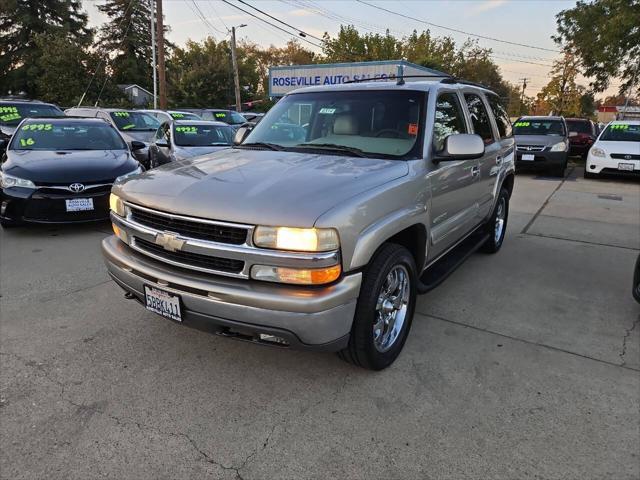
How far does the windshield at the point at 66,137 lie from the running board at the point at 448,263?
5538mm

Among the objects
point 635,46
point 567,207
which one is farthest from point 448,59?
point 567,207

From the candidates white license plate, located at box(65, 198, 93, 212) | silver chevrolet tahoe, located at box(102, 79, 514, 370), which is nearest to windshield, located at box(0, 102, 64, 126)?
white license plate, located at box(65, 198, 93, 212)

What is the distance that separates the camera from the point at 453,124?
→ 379 centimetres

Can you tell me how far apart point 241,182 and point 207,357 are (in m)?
1.28

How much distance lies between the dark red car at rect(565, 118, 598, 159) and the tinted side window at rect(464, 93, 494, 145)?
554 inches

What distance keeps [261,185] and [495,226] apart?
3.67 meters

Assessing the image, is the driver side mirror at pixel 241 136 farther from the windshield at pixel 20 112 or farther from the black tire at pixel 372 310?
the windshield at pixel 20 112

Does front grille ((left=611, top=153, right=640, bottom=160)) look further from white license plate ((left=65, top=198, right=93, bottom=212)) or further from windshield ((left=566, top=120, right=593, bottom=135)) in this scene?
white license plate ((left=65, top=198, right=93, bottom=212))

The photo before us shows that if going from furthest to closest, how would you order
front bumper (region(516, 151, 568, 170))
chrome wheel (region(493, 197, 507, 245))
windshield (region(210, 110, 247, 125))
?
1. windshield (region(210, 110, 247, 125))
2. front bumper (region(516, 151, 568, 170))
3. chrome wheel (region(493, 197, 507, 245))

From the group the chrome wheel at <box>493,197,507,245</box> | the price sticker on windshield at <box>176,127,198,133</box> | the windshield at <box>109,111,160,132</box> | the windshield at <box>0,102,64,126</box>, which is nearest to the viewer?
the chrome wheel at <box>493,197,507,245</box>

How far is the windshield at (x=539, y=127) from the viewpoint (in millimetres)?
13438

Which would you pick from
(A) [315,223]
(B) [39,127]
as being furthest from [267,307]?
(B) [39,127]

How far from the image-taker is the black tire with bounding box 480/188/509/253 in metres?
5.20

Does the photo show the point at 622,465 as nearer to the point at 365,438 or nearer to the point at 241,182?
the point at 365,438
